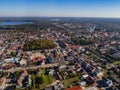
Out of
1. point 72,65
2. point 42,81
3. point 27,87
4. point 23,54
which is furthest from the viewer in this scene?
point 23,54

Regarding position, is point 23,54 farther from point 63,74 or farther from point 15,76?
point 63,74

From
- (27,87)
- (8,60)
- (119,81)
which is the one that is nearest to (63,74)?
(27,87)

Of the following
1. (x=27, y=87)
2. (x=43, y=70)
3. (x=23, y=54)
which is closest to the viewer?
(x=27, y=87)

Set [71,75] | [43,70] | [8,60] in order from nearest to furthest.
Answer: [71,75] → [43,70] → [8,60]

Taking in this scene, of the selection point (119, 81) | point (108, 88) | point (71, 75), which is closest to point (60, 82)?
point (71, 75)

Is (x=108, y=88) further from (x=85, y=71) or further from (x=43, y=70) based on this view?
(x=43, y=70)

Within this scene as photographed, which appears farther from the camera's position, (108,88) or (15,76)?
(15,76)

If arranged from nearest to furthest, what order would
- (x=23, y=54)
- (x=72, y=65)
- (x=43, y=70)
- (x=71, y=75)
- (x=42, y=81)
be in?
(x=42, y=81)
(x=71, y=75)
(x=43, y=70)
(x=72, y=65)
(x=23, y=54)

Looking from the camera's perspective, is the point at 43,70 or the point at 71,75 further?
the point at 43,70
